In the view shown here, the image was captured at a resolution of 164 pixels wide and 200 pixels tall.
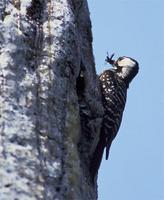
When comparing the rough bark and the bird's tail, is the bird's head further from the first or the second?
the rough bark

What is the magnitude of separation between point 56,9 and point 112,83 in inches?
47.0

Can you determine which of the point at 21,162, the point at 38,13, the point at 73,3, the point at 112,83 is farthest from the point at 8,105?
the point at 112,83

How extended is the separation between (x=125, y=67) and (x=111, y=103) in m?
1.25

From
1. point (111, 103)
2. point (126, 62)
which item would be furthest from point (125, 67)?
point (111, 103)

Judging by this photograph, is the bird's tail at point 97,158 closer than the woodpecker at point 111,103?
Yes

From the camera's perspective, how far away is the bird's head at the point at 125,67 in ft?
18.0

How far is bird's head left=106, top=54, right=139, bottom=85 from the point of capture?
18.0 feet

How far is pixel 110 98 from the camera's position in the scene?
4473mm

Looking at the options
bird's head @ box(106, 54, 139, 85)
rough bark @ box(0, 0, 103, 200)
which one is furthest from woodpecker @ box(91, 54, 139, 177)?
rough bark @ box(0, 0, 103, 200)

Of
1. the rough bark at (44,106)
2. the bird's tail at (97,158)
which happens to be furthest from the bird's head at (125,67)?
the rough bark at (44,106)

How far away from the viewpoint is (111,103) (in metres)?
4.43

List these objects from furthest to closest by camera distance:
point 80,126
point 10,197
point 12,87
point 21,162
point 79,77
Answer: point 79,77 < point 80,126 < point 12,87 < point 21,162 < point 10,197

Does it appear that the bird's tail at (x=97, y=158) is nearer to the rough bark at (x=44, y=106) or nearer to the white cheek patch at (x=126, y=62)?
the rough bark at (x=44, y=106)

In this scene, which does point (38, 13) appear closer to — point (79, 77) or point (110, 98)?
point (79, 77)
